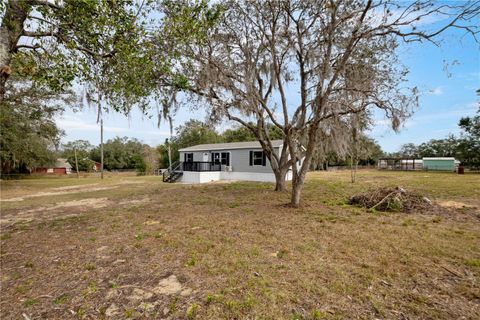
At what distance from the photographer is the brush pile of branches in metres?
7.01

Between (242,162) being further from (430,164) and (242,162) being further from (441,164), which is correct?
(441,164)

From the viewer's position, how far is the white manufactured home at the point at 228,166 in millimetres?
16734

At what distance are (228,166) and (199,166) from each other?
7.53ft

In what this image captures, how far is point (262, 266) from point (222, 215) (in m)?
3.37

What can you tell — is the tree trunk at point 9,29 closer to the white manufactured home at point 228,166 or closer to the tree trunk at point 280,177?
the tree trunk at point 280,177

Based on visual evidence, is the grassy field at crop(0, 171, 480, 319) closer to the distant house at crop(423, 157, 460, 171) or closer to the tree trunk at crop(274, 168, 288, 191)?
the tree trunk at crop(274, 168, 288, 191)

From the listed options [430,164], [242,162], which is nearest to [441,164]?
[430,164]

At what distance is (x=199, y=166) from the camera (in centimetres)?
1741

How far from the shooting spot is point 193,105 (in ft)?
31.4

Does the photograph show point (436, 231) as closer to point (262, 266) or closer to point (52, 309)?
point (262, 266)

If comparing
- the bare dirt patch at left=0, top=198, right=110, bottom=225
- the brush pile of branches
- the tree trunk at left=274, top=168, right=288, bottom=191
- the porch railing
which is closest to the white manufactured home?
the porch railing

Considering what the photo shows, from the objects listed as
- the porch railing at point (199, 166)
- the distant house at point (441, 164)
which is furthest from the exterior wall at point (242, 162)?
the distant house at point (441, 164)

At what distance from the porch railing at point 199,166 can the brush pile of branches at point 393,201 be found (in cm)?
1168

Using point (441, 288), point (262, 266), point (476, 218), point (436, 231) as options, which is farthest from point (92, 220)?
point (476, 218)
